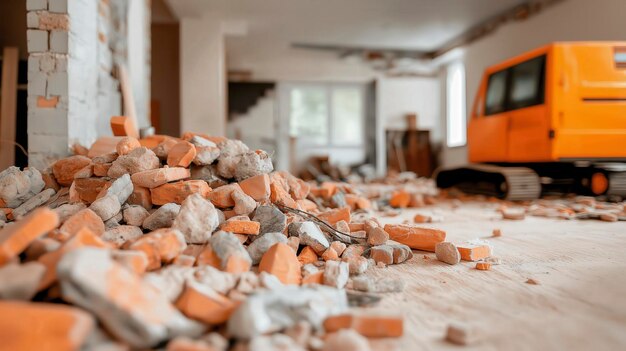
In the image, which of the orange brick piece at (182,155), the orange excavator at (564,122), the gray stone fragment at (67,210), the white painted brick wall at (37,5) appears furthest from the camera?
the orange excavator at (564,122)

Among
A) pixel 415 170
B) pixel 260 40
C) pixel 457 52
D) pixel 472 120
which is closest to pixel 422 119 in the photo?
pixel 415 170

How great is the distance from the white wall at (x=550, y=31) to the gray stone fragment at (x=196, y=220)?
20.2ft

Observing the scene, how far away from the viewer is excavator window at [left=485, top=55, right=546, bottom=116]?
4.84 meters

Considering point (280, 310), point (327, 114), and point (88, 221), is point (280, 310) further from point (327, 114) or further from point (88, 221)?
point (327, 114)

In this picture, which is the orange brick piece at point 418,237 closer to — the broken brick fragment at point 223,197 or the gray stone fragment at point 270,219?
the gray stone fragment at point 270,219

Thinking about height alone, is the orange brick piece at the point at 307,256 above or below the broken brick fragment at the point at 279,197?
below

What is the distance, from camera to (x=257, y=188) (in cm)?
224

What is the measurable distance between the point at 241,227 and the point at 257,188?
37cm

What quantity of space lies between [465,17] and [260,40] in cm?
447

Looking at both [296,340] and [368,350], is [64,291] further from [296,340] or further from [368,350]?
[368,350]

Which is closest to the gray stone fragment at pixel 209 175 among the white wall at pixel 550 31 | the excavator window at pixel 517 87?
the excavator window at pixel 517 87

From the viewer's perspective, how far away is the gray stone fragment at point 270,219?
2029 mm

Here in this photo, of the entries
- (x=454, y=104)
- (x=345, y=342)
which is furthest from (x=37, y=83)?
(x=454, y=104)

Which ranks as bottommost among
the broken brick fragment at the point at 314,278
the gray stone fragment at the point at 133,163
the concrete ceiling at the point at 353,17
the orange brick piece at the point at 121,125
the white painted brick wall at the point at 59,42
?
the broken brick fragment at the point at 314,278
